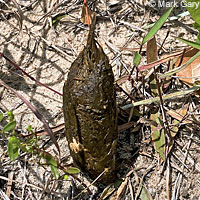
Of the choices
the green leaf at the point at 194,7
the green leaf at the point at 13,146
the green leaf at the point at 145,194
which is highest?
the green leaf at the point at 194,7

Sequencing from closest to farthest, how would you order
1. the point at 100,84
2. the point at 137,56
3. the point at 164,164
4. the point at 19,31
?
1. the point at 100,84
2. the point at 137,56
3. the point at 164,164
4. the point at 19,31

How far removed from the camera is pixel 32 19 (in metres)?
2.62

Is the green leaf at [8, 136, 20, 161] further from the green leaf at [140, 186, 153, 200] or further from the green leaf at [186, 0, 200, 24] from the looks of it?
the green leaf at [186, 0, 200, 24]

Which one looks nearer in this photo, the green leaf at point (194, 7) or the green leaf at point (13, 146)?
the green leaf at point (13, 146)

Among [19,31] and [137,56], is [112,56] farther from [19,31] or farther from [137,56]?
[19,31]

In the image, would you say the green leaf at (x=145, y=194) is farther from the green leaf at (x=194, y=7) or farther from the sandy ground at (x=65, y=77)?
the green leaf at (x=194, y=7)

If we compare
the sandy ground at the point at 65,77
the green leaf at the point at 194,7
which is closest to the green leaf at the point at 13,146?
the sandy ground at the point at 65,77

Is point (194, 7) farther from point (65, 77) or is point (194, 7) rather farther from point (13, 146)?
point (13, 146)

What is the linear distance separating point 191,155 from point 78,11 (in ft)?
3.82

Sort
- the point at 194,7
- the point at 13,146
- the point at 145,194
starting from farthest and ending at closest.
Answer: the point at 145,194
the point at 194,7
the point at 13,146

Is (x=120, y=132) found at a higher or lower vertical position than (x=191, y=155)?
higher

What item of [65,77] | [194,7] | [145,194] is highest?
[194,7]

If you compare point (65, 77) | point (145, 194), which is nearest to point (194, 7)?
point (65, 77)

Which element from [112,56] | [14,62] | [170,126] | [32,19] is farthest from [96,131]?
[32,19]
